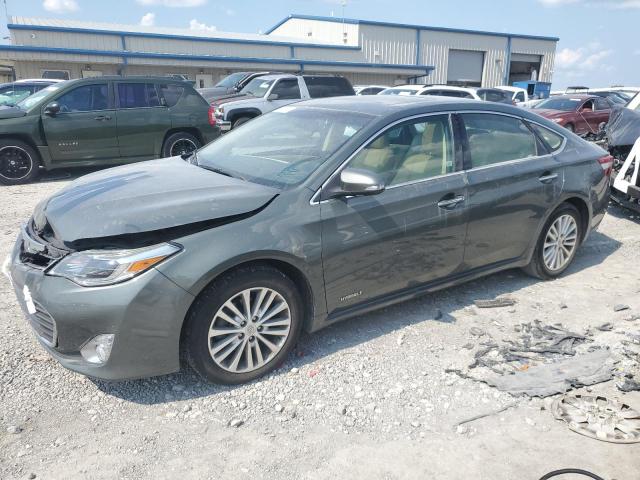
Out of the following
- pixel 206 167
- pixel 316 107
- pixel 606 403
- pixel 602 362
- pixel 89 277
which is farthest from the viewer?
pixel 316 107

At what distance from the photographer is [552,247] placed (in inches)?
192

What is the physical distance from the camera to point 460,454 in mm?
2723

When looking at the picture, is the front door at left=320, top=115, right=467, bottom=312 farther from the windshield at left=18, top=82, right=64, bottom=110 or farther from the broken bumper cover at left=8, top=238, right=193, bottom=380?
the windshield at left=18, top=82, right=64, bottom=110

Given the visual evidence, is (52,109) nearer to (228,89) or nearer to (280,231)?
(280,231)

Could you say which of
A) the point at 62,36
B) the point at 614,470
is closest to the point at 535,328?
the point at 614,470

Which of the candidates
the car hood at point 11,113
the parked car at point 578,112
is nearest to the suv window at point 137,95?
the car hood at point 11,113

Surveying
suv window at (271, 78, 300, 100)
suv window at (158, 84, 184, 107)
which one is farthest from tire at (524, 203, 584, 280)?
suv window at (271, 78, 300, 100)

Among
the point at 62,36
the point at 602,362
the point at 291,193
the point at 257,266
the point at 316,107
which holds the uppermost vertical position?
the point at 62,36

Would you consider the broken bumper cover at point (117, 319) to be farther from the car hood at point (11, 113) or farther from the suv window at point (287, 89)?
the suv window at point (287, 89)

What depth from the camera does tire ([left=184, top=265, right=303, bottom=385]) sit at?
3.01 meters

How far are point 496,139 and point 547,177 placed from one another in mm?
615

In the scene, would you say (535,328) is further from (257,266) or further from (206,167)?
(206,167)

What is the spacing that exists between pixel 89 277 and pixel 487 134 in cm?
314

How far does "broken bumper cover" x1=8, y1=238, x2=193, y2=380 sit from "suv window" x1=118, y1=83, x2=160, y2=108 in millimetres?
7156
